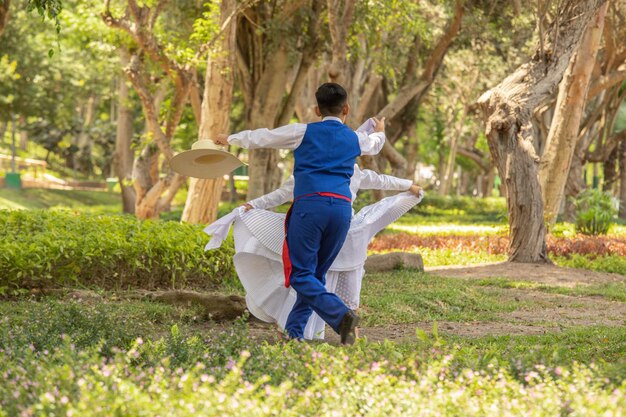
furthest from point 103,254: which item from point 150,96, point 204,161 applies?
point 150,96

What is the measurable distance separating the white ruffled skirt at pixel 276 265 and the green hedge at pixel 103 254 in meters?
3.00

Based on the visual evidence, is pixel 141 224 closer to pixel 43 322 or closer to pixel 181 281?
pixel 181 281

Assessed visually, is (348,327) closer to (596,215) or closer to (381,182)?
(381,182)

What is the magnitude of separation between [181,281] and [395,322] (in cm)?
299

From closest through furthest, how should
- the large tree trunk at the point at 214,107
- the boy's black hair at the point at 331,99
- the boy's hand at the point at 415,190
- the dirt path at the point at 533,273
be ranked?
the boy's black hair at the point at 331,99 < the boy's hand at the point at 415,190 < the dirt path at the point at 533,273 < the large tree trunk at the point at 214,107

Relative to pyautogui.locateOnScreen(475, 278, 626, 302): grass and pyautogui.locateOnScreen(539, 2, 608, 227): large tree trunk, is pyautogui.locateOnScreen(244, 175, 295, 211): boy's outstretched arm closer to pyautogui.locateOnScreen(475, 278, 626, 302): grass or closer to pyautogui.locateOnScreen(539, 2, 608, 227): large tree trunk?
pyautogui.locateOnScreen(475, 278, 626, 302): grass

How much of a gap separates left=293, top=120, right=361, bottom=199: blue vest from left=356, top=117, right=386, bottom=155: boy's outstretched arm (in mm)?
232

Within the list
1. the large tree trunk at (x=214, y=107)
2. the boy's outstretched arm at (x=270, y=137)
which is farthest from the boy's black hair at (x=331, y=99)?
the large tree trunk at (x=214, y=107)

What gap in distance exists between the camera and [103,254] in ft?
32.8

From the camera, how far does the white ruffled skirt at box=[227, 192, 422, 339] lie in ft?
23.2

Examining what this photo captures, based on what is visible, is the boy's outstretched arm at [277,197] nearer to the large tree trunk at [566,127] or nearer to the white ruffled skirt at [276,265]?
the white ruffled skirt at [276,265]

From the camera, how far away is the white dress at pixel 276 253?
23.2 ft

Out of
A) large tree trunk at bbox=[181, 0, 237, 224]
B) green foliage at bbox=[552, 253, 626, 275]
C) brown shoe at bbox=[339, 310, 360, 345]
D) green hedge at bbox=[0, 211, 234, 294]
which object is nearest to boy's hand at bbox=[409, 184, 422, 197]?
brown shoe at bbox=[339, 310, 360, 345]

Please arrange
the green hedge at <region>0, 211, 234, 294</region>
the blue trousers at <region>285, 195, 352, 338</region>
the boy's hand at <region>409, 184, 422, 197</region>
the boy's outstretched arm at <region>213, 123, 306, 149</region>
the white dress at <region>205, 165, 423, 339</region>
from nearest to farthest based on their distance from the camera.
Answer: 1. the blue trousers at <region>285, 195, 352, 338</region>
2. the boy's outstretched arm at <region>213, 123, 306, 149</region>
3. the white dress at <region>205, 165, 423, 339</region>
4. the boy's hand at <region>409, 184, 422, 197</region>
5. the green hedge at <region>0, 211, 234, 294</region>
